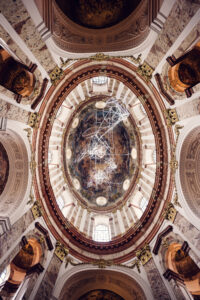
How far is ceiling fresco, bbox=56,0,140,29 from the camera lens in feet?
29.4

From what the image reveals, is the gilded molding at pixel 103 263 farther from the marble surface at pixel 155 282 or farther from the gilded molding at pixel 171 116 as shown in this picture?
the gilded molding at pixel 171 116

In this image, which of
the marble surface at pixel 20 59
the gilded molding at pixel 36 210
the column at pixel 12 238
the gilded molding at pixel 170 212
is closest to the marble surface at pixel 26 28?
the marble surface at pixel 20 59

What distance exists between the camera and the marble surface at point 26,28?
23.2 ft

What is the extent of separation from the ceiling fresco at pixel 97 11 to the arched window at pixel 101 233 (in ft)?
52.1

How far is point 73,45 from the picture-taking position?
389 inches

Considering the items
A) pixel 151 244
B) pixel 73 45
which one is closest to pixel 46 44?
pixel 73 45

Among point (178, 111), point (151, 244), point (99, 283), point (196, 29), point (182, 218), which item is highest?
point (196, 29)

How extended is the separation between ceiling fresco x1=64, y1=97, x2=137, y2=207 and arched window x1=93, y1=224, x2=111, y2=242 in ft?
9.25

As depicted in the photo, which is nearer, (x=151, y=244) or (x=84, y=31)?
(x=84, y=31)

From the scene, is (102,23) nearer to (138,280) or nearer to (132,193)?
(132,193)

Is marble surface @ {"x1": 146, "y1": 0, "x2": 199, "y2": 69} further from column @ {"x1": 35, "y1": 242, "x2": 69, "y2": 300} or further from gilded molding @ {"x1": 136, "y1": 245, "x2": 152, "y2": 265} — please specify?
column @ {"x1": 35, "y1": 242, "x2": 69, "y2": 300}

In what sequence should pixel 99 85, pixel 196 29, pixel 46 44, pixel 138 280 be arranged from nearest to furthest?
pixel 196 29 → pixel 46 44 → pixel 138 280 → pixel 99 85

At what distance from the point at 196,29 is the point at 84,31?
5326 mm

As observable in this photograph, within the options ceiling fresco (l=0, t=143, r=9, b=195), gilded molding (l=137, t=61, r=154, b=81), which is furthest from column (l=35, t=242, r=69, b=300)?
gilded molding (l=137, t=61, r=154, b=81)
